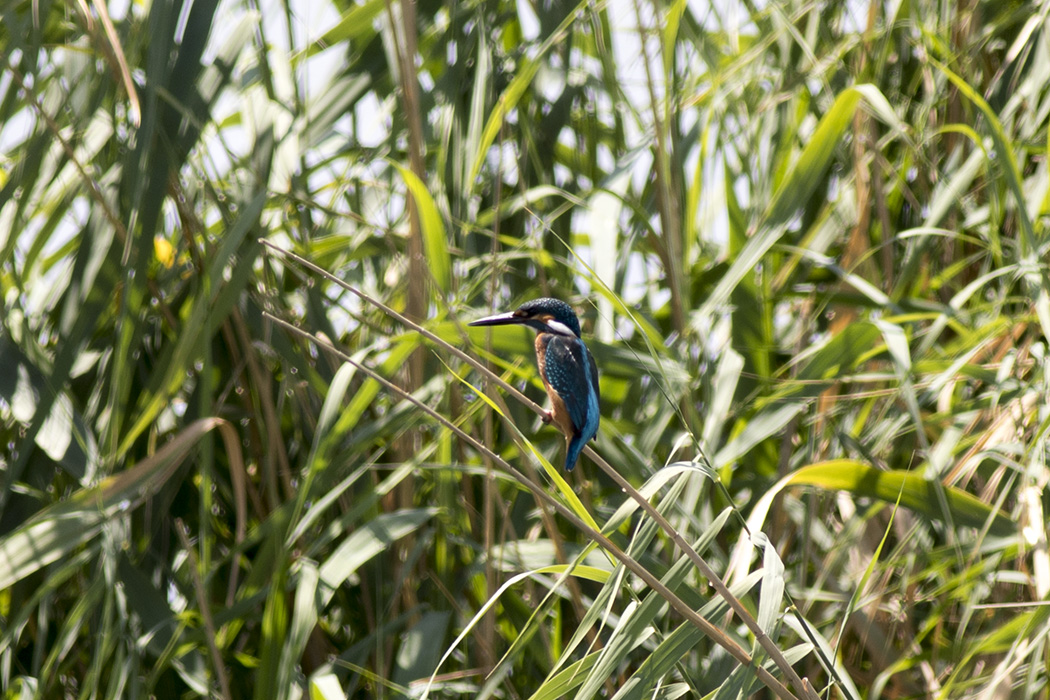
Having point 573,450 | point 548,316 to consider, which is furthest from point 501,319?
point 573,450

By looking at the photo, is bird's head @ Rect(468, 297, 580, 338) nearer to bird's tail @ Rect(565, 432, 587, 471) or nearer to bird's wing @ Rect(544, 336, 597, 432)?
bird's wing @ Rect(544, 336, 597, 432)

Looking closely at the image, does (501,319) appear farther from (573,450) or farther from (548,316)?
(573,450)

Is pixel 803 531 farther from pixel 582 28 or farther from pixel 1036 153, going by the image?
pixel 582 28

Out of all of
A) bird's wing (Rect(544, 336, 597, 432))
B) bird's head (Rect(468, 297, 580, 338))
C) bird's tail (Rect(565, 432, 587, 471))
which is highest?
bird's head (Rect(468, 297, 580, 338))

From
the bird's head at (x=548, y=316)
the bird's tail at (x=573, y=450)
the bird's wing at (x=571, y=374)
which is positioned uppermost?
the bird's head at (x=548, y=316)

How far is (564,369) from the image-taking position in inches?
43.0

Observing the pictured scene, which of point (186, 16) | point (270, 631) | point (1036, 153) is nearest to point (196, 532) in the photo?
point (270, 631)

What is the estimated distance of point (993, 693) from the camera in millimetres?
1240

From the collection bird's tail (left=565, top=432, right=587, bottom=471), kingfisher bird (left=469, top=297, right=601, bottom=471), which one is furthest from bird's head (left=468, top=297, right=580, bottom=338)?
bird's tail (left=565, top=432, right=587, bottom=471)

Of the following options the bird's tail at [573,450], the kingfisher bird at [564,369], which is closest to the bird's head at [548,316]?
the kingfisher bird at [564,369]

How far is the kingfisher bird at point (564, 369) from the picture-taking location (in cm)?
107

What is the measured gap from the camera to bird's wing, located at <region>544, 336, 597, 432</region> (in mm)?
1072

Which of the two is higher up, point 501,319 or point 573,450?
point 501,319

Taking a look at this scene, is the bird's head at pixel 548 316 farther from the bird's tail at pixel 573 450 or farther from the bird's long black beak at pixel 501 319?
the bird's tail at pixel 573 450
